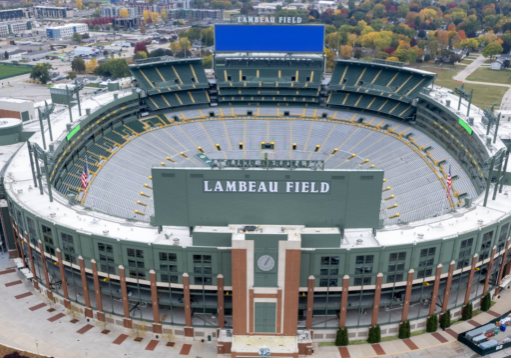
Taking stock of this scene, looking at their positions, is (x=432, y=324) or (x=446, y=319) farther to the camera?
(x=446, y=319)

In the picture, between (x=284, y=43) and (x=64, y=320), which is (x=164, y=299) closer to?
(x=64, y=320)

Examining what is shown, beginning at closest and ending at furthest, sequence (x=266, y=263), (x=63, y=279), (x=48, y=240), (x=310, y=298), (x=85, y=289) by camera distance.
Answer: (x=266, y=263) → (x=310, y=298) → (x=85, y=289) → (x=48, y=240) → (x=63, y=279)

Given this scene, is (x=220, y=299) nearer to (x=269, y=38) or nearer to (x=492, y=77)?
(x=269, y=38)

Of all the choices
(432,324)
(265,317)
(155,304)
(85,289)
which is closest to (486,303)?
(432,324)

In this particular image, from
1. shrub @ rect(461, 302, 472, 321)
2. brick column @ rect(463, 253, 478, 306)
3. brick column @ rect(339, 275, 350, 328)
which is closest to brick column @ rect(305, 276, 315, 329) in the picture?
brick column @ rect(339, 275, 350, 328)

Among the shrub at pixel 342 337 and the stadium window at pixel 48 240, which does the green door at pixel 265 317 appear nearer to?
the shrub at pixel 342 337

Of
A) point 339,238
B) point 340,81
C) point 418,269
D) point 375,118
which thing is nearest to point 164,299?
point 339,238

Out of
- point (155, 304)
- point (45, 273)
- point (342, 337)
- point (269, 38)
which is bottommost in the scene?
point (342, 337)

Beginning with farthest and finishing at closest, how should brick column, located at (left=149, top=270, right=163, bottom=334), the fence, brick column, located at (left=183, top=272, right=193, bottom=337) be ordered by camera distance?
brick column, located at (left=149, top=270, right=163, bottom=334) → brick column, located at (left=183, top=272, right=193, bottom=337) → the fence

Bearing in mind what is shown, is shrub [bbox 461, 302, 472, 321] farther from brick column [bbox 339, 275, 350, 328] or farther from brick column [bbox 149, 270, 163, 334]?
brick column [bbox 149, 270, 163, 334]
